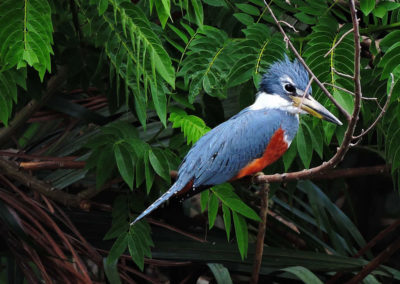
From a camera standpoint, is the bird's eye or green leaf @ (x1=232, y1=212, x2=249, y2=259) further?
green leaf @ (x1=232, y1=212, x2=249, y2=259)

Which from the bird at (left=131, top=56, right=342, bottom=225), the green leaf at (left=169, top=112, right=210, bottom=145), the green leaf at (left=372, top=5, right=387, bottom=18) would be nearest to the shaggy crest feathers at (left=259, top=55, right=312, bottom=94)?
the bird at (left=131, top=56, right=342, bottom=225)

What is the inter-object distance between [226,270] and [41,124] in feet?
4.17

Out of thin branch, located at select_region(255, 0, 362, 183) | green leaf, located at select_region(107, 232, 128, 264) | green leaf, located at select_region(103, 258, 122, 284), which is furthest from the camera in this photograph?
green leaf, located at select_region(103, 258, 122, 284)

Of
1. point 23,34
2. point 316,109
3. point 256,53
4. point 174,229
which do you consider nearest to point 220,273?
point 174,229

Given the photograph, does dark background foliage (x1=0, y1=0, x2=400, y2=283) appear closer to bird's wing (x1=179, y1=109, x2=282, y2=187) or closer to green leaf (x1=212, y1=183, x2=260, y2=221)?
green leaf (x1=212, y1=183, x2=260, y2=221)

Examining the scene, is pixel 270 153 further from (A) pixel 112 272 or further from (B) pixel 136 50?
(A) pixel 112 272

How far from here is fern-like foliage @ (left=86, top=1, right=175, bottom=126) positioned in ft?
6.00

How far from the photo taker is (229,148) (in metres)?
1.77

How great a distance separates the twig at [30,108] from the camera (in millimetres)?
2688

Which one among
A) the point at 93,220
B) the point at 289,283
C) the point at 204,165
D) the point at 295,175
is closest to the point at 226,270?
the point at 289,283

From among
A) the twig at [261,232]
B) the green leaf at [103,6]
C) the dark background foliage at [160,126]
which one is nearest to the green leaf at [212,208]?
the dark background foliage at [160,126]

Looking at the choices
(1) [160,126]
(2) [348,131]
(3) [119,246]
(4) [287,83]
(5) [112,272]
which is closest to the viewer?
(2) [348,131]

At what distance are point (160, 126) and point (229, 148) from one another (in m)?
0.91

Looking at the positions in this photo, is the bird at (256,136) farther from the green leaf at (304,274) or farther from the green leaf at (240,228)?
the green leaf at (304,274)
